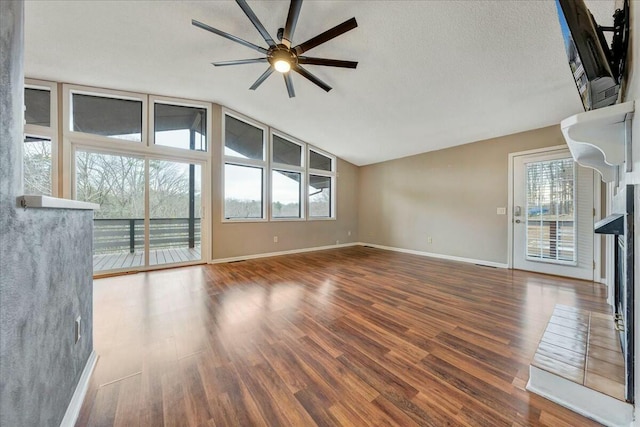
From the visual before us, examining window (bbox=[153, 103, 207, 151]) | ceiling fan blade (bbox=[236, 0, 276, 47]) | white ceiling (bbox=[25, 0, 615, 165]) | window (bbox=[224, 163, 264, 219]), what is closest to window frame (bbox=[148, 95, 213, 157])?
window (bbox=[153, 103, 207, 151])

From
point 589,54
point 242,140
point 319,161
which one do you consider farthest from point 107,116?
point 589,54

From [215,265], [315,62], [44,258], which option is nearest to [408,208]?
[315,62]

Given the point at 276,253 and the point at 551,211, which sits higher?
the point at 551,211

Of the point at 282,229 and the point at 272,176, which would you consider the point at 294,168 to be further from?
the point at 282,229

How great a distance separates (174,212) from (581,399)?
200 inches

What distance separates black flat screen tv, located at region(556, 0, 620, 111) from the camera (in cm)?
101

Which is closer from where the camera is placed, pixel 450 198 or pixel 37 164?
pixel 37 164

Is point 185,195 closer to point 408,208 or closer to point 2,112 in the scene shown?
point 2,112

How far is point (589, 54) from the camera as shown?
3.51ft

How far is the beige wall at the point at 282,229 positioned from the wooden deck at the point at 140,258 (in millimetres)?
491

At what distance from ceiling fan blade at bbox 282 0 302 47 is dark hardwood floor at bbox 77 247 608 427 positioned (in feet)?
8.56

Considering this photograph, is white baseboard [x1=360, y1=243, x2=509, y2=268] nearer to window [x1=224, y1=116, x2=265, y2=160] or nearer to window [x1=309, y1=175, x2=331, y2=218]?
window [x1=309, y1=175, x2=331, y2=218]

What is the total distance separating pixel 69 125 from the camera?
3.39 meters

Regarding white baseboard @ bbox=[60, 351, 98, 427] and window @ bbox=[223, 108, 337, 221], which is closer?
white baseboard @ bbox=[60, 351, 98, 427]
